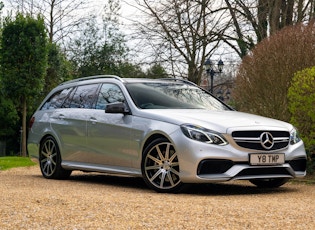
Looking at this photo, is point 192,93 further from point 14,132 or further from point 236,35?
point 14,132

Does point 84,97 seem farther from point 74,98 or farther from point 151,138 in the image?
point 151,138

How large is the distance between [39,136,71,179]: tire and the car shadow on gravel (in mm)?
252

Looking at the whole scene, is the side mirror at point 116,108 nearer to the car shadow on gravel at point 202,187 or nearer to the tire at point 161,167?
the tire at point 161,167

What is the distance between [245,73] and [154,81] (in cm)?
546

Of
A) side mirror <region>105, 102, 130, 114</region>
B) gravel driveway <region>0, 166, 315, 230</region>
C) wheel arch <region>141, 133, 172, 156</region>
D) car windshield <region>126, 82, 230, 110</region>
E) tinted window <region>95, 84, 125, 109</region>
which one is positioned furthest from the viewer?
tinted window <region>95, 84, 125, 109</region>

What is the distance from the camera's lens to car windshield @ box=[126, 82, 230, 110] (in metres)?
10.2

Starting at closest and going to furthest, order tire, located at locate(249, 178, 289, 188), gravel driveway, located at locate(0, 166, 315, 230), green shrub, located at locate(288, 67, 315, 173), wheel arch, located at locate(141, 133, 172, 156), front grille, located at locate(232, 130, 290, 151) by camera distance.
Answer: gravel driveway, located at locate(0, 166, 315, 230) → front grille, located at locate(232, 130, 290, 151) → wheel arch, located at locate(141, 133, 172, 156) → tire, located at locate(249, 178, 289, 188) → green shrub, located at locate(288, 67, 315, 173)

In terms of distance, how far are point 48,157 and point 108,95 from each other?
196 cm

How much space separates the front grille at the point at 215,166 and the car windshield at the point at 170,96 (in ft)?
4.85

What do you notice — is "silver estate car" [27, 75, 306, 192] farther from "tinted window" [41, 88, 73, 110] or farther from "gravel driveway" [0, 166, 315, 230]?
"gravel driveway" [0, 166, 315, 230]

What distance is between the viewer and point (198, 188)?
10195 mm

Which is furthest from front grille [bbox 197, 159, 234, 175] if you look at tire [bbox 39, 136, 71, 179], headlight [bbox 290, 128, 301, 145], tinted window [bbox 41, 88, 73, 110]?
tinted window [bbox 41, 88, 73, 110]

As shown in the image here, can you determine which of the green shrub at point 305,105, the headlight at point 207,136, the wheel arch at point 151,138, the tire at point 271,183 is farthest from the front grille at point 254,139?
the green shrub at point 305,105

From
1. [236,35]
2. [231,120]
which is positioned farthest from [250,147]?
[236,35]
